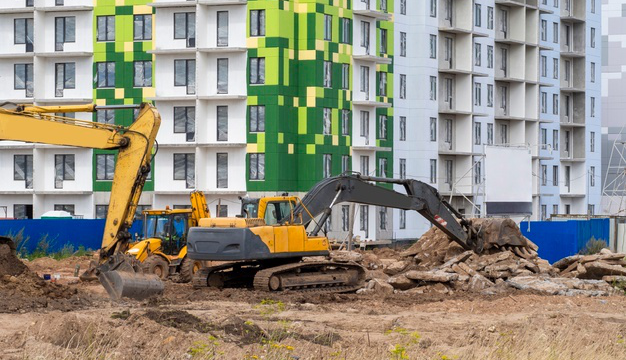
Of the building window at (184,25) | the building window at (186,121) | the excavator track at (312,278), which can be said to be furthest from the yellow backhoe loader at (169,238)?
the building window at (184,25)

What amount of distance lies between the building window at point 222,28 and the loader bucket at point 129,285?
118 ft

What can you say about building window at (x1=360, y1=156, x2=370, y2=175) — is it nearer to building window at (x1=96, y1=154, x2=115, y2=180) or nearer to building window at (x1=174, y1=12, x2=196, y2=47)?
building window at (x1=174, y1=12, x2=196, y2=47)

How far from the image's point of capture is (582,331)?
967 inches

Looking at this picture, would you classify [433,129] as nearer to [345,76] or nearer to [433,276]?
[345,76]

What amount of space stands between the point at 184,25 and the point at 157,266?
99.1 ft

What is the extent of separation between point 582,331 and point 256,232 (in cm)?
1176

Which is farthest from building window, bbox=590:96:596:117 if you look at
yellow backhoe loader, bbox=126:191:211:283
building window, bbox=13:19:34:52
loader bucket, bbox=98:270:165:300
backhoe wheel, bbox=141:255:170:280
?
loader bucket, bbox=98:270:165:300

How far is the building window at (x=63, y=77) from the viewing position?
68.6 metres

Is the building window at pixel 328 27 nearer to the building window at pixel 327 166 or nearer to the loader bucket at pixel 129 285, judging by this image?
the building window at pixel 327 166

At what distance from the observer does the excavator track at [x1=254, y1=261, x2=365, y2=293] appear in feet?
113

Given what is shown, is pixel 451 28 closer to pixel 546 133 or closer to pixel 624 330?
pixel 546 133

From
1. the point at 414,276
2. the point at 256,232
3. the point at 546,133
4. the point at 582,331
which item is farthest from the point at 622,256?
the point at 546,133

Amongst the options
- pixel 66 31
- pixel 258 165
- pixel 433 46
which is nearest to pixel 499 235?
pixel 258 165

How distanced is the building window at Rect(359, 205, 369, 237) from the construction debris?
906 inches
